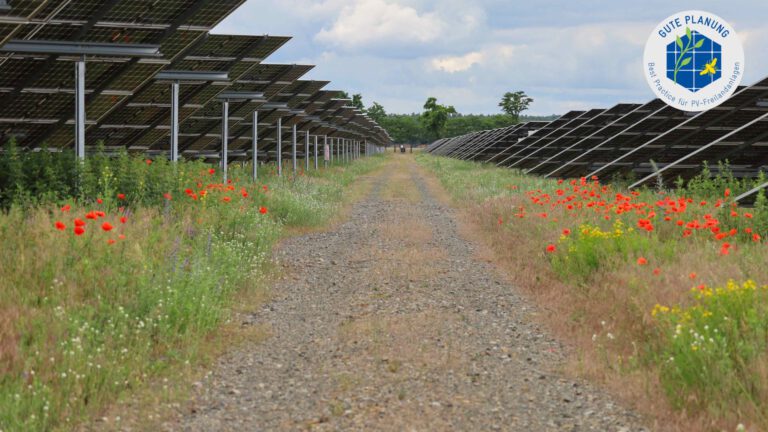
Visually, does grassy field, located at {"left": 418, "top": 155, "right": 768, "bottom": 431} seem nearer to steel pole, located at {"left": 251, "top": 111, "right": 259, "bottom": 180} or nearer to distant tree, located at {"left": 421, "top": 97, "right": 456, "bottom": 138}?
steel pole, located at {"left": 251, "top": 111, "right": 259, "bottom": 180}

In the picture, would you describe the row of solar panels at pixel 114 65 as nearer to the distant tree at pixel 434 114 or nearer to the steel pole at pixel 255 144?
the steel pole at pixel 255 144

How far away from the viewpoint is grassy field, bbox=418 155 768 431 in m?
5.49

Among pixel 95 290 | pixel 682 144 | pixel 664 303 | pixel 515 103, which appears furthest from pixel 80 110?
pixel 515 103

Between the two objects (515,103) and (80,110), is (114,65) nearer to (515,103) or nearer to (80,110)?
(80,110)

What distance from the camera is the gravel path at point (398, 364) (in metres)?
5.57

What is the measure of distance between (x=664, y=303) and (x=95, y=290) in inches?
209

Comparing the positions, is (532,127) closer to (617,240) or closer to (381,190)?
(381,190)

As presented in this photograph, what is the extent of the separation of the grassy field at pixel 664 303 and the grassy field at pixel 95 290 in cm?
366

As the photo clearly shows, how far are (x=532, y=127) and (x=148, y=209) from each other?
47.5 meters

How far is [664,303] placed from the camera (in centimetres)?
736

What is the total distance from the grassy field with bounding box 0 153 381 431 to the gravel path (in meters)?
0.60

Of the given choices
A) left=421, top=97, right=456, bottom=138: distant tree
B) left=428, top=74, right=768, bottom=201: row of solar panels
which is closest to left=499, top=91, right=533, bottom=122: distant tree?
left=421, top=97, right=456, bottom=138: distant tree

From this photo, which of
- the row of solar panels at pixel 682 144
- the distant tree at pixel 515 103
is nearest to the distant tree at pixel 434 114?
the distant tree at pixel 515 103

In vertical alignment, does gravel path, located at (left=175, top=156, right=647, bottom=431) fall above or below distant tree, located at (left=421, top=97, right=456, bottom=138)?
below
